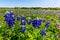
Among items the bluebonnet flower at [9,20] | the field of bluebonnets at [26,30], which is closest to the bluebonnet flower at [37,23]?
the field of bluebonnets at [26,30]

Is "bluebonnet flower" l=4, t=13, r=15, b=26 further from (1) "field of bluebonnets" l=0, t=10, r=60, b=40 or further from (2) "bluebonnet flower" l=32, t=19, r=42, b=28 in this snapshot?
(2) "bluebonnet flower" l=32, t=19, r=42, b=28

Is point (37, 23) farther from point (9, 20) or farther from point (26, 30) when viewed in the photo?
point (9, 20)

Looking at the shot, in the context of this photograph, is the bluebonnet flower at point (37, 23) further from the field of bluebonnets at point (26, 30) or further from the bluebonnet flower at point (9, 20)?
the bluebonnet flower at point (9, 20)

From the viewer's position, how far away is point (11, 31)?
3.26 metres

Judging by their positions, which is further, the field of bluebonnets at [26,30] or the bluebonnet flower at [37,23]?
the bluebonnet flower at [37,23]

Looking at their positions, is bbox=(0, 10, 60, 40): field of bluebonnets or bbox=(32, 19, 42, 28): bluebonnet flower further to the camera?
bbox=(32, 19, 42, 28): bluebonnet flower

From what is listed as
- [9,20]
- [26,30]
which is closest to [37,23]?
[26,30]

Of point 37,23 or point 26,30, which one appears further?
point 37,23

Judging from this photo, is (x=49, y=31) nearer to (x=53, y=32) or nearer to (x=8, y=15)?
(x=53, y=32)

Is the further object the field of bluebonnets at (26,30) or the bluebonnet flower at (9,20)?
the bluebonnet flower at (9,20)

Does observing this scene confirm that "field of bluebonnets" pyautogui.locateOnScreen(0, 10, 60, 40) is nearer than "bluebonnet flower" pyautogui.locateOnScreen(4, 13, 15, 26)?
Yes

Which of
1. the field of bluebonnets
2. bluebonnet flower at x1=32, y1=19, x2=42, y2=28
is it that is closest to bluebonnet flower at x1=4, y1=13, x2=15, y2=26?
the field of bluebonnets

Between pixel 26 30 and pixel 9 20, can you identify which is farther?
pixel 9 20

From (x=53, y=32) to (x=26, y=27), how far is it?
1.59 ft
